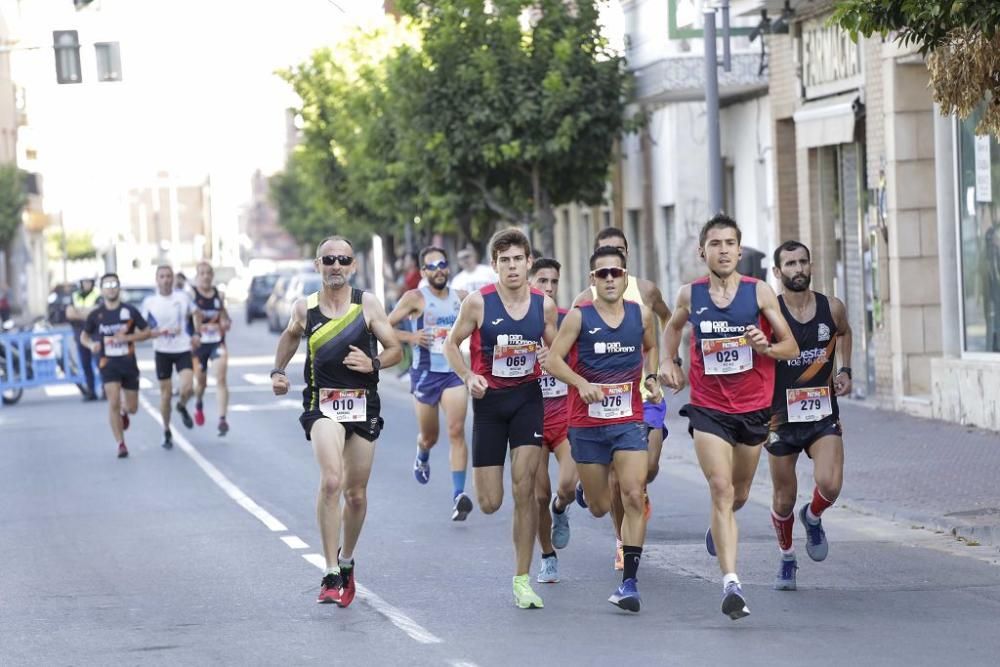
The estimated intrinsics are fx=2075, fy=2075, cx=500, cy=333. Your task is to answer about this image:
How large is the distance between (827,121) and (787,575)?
13.2 metres

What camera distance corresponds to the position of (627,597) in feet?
31.4

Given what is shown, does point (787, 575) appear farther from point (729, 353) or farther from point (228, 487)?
point (228, 487)

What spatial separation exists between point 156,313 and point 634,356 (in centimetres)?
1291

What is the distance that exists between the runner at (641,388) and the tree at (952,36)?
183 centimetres

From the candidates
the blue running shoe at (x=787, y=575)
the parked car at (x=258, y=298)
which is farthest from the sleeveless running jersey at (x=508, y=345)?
the parked car at (x=258, y=298)

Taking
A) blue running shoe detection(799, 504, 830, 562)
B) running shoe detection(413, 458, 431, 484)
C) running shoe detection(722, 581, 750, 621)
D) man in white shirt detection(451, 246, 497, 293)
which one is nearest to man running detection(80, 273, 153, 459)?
man in white shirt detection(451, 246, 497, 293)

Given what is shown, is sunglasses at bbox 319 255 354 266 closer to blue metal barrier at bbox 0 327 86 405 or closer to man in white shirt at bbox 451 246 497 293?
man in white shirt at bbox 451 246 497 293

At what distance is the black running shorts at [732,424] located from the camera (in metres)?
9.66

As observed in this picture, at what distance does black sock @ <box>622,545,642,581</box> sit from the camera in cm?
964

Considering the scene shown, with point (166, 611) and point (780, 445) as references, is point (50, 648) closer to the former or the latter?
point (166, 611)

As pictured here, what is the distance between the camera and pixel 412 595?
34.3 feet

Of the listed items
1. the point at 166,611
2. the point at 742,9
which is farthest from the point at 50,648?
the point at 742,9

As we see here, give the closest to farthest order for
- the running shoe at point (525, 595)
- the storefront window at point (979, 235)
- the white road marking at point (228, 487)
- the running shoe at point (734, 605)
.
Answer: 1. the running shoe at point (734, 605)
2. the running shoe at point (525, 595)
3. the white road marking at point (228, 487)
4. the storefront window at point (979, 235)

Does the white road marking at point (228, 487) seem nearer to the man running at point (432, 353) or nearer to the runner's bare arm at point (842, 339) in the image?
the man running at point (432, 353)
